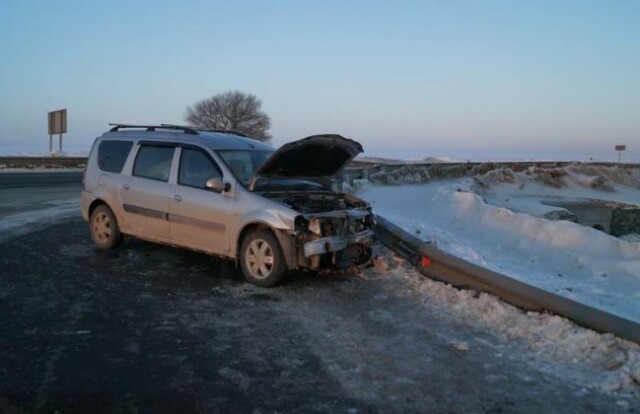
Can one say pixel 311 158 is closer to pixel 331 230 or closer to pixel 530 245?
pixel 331 230

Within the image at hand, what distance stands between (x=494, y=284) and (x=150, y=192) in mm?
4943

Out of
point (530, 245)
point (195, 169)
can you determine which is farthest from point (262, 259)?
point (530, 245)

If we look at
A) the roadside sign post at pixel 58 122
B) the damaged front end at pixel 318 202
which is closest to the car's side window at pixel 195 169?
the damaged front end at pixel 318 202

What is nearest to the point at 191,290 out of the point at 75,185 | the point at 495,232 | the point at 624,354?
the point at 624,354

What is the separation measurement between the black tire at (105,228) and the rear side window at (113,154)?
0.63 meters

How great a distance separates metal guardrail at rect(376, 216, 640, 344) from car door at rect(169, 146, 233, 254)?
2490 mm

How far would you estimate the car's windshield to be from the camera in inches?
322

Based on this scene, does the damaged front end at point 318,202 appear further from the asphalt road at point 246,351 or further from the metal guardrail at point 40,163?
the metal guardrail at point 40,163

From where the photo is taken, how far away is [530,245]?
9.66 m

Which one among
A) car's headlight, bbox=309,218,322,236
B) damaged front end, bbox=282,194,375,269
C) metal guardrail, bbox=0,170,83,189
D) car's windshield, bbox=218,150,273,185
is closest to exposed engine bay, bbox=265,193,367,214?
damaged front end, bbox=282,194,375,269

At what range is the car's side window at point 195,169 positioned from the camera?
827cm

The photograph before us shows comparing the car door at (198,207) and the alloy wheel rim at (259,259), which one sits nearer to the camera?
the alloy wheel rim at (259,259)

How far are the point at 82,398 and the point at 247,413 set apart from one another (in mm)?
1171

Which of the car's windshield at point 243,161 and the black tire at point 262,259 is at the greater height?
the car's windshield at point 243,161
